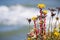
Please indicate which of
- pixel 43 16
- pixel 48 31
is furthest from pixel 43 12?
pixel 48 31

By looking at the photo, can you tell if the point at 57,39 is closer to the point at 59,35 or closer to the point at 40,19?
the point at 59,35

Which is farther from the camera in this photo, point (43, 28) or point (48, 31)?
point (48, 31)

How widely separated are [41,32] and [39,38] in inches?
3.9

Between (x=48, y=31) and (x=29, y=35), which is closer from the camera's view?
(x=29, y=35)

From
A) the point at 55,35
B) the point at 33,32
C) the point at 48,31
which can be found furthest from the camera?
the point at 48,31

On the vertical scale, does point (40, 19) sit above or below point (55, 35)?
above

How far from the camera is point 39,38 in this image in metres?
3.52

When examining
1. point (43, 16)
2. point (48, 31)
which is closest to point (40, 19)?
point (43, 16)

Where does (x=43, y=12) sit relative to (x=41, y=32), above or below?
above

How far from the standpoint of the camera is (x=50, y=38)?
372 cm

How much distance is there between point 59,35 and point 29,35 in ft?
1.58

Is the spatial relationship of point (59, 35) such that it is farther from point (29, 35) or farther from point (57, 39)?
point (29, 35)

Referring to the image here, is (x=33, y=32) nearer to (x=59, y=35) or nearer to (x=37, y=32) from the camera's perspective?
(x=37, y=32)

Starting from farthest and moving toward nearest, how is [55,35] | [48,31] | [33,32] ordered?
[48,31], [33,32], [55,35]
